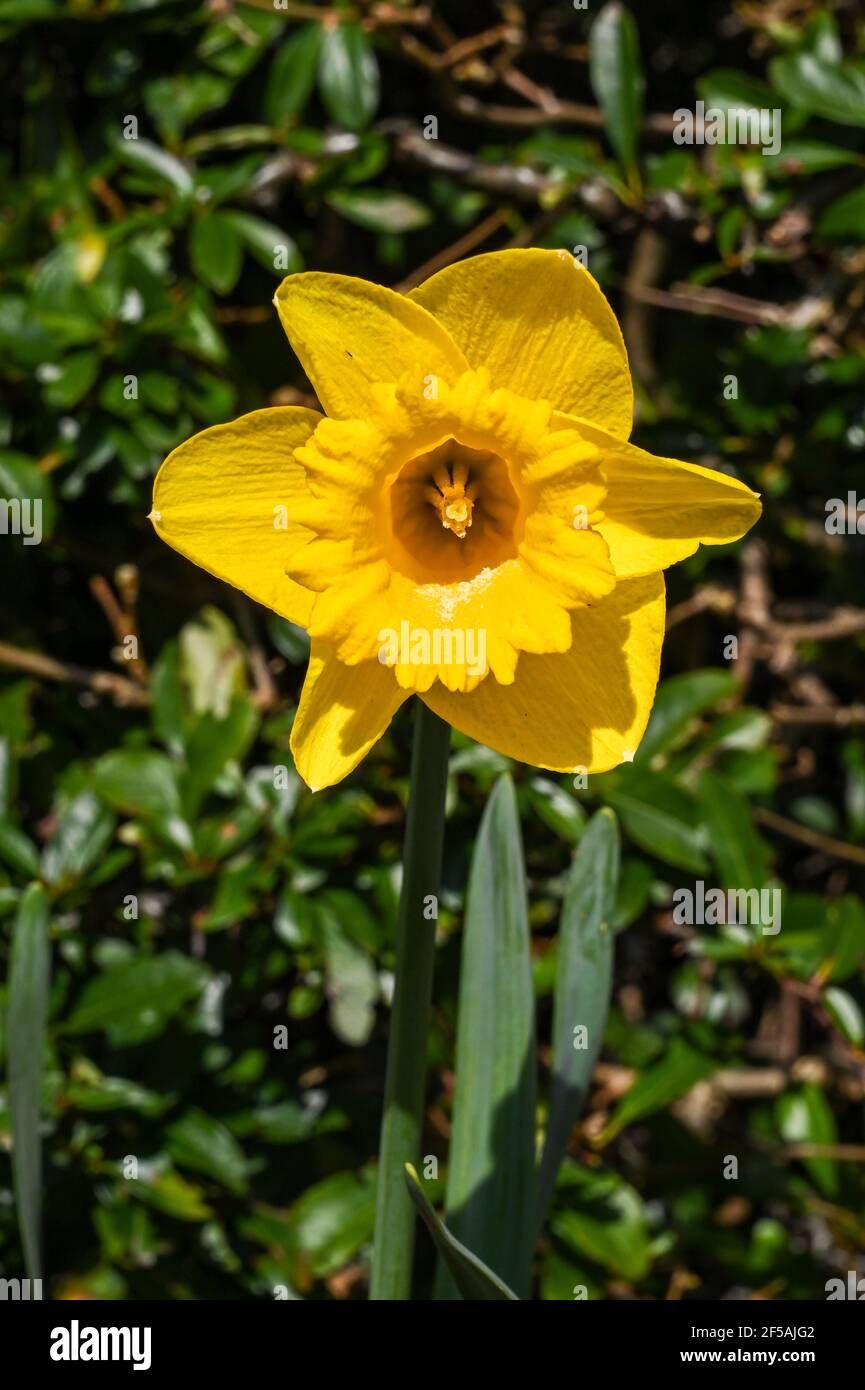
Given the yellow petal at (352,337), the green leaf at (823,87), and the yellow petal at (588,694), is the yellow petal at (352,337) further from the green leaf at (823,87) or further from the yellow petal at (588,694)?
the green leaf at (823,87)

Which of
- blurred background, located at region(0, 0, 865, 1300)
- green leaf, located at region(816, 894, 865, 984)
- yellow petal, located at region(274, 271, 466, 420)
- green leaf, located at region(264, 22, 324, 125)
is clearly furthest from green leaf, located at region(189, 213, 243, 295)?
green leaf, located at region(816, 894, 865, 984)

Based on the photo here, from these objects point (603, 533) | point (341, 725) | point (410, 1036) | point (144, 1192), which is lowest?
point (144, 1192)

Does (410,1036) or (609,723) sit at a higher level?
(609,723)

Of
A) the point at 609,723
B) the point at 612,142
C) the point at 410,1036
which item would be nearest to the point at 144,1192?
the point at 410,1036

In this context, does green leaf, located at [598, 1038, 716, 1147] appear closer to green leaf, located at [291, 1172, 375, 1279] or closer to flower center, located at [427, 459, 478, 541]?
green leaf, located at [291, 1172, 375, 1279]

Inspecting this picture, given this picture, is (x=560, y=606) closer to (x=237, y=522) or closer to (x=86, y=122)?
(x=237, y=522)

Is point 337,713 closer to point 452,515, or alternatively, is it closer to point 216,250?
point 452,515

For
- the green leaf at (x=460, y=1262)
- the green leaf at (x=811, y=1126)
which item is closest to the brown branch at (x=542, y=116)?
the green leaf at (x=811, y=1126)
